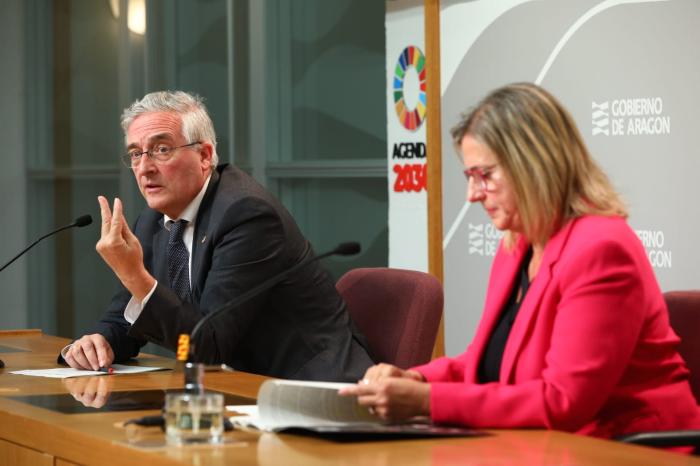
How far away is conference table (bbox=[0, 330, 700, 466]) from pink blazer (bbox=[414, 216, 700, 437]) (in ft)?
0.23

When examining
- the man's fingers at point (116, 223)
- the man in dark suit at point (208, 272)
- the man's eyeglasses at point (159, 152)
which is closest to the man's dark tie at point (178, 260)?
the man in dark suit at point (208, 272)

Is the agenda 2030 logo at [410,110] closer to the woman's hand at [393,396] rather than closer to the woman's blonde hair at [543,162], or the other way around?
the woman's blonde hair at [543,162]

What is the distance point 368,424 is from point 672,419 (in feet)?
2.03

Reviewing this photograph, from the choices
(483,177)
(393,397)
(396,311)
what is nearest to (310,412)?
(393,397)

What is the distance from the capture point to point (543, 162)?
8.17ft

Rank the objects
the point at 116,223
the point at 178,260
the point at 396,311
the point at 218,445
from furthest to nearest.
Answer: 1. the point at 178,260
2. the point at 396,311
3. the point at 116,223
4. the point at 218,445

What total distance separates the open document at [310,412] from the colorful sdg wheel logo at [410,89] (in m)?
3.33

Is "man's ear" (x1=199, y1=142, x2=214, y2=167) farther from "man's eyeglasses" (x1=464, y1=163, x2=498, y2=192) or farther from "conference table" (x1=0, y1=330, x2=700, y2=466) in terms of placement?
"man's eyeglasses" (x1=464, y1=163, x2=498, y2=192)

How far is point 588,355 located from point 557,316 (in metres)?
0.11

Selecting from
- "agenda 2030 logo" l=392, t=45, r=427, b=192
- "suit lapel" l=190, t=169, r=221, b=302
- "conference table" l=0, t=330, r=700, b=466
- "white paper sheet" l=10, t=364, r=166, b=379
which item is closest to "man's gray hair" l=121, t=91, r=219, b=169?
"suit lapel" l=190, t=169, r=221, b=302

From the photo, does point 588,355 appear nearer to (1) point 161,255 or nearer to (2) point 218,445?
(2) point 218,445

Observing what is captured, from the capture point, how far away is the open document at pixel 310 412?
7.70ft

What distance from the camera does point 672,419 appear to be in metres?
2.49

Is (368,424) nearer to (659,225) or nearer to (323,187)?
(659,225)
